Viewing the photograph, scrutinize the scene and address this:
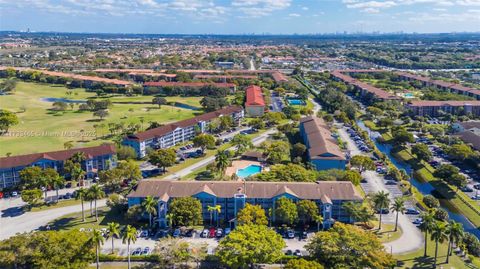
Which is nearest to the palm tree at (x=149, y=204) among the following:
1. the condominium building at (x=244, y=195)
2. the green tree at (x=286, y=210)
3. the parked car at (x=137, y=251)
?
the condominium building at (x=244, y=195)

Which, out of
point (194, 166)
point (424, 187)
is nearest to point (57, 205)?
point (194, 166)

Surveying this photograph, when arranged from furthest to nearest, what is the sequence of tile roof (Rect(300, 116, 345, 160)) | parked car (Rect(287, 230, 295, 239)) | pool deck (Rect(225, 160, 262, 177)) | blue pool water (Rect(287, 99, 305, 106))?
blue pool water (Rect(287, 99, 305, 106)) < pool deck (Rect(225, 160, 262, 177)) < tile roof (Rect(300, 116, 345, 160)) < parked car (Rect(287, 230, 295, 239))

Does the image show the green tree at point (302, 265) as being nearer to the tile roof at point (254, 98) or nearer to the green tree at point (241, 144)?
the green tree at point (241, 144)

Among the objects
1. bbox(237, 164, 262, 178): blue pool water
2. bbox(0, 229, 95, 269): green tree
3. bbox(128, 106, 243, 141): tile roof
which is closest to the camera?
bbox(0, 229, 95, 269): green tree

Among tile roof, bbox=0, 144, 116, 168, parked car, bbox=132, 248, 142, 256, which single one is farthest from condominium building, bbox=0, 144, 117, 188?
parked car, bbox=132, 248, 142, 256

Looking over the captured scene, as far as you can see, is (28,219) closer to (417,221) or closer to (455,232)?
(417,221)

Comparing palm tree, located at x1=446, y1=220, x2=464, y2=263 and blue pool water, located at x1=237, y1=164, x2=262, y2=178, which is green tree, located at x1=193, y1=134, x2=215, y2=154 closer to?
blue pool water, located at x1=237, y1=164, x2=262, y2=178

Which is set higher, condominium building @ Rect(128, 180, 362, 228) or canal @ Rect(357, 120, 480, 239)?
condominium building @ Rect(128, 180, 362, 228)
